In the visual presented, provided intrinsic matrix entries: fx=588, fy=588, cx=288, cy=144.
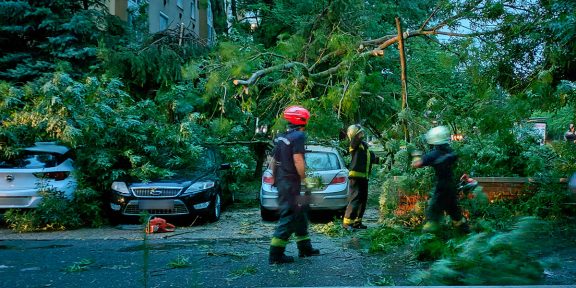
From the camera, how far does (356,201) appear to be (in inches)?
367

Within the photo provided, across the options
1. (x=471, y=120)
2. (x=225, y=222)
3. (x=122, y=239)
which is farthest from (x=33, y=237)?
(x=471, y=120)

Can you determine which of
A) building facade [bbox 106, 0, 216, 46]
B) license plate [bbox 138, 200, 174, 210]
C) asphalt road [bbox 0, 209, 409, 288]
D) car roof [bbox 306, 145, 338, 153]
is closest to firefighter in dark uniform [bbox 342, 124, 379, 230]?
asphalt road [bbox 0, 209, 409, 288]

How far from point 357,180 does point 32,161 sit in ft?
18.1

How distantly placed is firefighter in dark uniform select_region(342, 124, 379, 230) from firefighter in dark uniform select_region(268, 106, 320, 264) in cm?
240

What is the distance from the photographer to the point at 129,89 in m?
14.2

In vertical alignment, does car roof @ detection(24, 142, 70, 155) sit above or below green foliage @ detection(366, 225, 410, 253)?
above

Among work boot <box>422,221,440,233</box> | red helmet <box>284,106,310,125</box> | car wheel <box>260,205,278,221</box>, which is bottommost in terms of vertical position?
car wheel <box>260,205,278,221</box>

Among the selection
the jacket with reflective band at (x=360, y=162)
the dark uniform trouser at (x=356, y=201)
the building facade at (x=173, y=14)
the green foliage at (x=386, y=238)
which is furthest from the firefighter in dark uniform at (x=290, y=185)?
the building facade at (x=173, y=14)

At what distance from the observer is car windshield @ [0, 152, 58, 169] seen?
991 centimetres

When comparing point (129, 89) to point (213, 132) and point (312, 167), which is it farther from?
point (312, 167)

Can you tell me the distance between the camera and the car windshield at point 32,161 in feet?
32.5

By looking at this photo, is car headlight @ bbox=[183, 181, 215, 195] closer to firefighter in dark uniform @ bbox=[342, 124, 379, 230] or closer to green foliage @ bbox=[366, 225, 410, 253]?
firefighter in dark uniform @ bbox=[342, 124, 379, 230]

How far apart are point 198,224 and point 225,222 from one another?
53cm

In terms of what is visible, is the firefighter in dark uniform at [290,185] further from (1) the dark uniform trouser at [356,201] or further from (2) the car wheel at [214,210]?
(2) the car wheel at [214,210]
